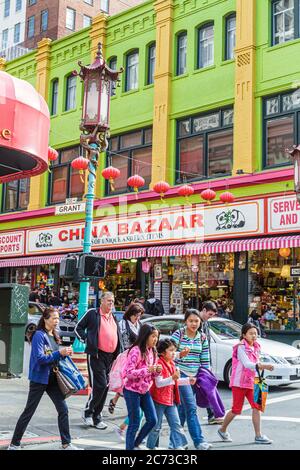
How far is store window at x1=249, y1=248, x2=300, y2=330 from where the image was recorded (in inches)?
798

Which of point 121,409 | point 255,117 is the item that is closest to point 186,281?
point 255,117

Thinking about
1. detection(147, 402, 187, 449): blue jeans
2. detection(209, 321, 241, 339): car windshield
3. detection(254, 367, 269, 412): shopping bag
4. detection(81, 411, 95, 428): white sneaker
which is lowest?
detection(81, 411, 95, 428): white sneaker

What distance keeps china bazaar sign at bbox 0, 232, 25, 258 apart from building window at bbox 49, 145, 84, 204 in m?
2.57

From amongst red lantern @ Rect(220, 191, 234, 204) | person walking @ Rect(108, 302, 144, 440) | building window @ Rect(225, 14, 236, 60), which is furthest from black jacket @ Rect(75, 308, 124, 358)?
building window @ Rect(225, 14, 236, 60)

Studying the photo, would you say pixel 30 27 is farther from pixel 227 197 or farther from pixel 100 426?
pixel 100 426

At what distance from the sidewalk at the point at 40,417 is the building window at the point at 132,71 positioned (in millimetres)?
17115

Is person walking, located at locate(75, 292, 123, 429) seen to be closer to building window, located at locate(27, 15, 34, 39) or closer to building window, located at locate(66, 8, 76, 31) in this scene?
building window, located at locate(66, 8, 76, 31)

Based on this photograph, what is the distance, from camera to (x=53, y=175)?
29375 mm

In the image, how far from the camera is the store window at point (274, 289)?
20.3 meters

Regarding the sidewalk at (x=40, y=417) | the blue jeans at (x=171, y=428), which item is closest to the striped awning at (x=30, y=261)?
the sidewalk at (x=40, y=417)

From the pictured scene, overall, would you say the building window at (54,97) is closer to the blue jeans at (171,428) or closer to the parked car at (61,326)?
the parked car at (61,326)

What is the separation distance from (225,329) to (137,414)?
748 centimetres

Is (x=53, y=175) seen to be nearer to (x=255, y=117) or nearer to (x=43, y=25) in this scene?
(x=255, y=117)

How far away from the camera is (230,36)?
23.1m
